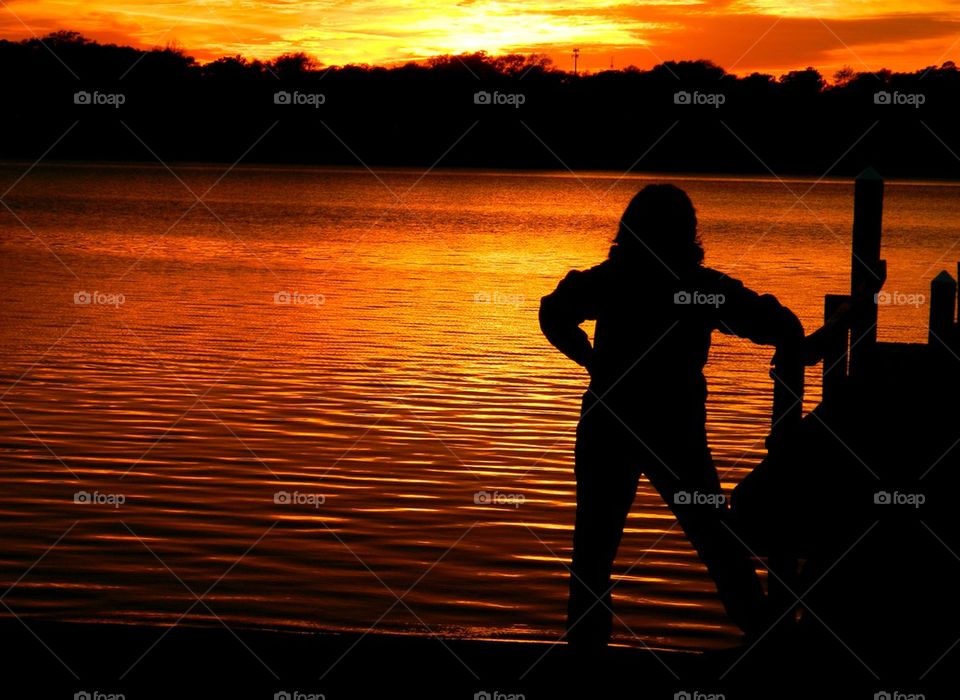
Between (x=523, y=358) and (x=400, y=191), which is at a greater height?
(x=400, y=191)

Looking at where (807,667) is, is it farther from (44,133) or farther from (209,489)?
(44,133)

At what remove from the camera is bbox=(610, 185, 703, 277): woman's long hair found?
5.77m

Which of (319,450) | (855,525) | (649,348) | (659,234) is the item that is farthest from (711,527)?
(319,450)

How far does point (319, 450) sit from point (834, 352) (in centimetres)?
672

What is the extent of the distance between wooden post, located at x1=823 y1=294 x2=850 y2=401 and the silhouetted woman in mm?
Result: 1346

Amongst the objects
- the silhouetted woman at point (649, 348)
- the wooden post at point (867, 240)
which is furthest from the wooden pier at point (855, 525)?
the silhouetted woman at point (649, 348)

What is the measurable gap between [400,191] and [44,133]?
122 ft

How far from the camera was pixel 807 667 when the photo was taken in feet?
18.8

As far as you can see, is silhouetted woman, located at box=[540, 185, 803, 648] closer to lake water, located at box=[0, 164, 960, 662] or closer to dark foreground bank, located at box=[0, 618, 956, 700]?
dark foreground bank, located at box=[0, 618, 956, 700]

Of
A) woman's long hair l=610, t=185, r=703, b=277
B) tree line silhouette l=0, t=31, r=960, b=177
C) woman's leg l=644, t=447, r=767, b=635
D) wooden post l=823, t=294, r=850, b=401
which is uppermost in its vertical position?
tree line silhouette l=0, t=31, r=960, b=177

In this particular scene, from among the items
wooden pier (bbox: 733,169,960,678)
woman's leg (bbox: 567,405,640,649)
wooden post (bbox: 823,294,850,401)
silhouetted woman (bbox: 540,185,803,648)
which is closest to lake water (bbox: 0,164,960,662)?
wooden pier (bbox: 733,169,960,678)

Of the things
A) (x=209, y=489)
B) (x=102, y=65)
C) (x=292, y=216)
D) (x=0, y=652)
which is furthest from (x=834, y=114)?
(x=0, y=652)

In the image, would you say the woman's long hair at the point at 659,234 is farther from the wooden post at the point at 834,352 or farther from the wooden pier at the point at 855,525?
the wooden post at the point at 834,352

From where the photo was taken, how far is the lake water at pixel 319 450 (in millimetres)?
8688
